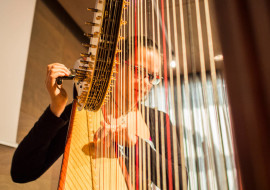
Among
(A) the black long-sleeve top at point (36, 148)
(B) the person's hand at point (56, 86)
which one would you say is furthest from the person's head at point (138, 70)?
(A) the black long-sleeve top at point (36, 148)

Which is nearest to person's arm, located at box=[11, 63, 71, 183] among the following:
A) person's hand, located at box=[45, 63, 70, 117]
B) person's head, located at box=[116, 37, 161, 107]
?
person's hand, located at box=[45, 63, 70, 117]

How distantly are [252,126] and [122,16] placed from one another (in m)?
0.48

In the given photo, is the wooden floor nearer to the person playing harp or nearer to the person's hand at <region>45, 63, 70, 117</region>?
the person playing harp

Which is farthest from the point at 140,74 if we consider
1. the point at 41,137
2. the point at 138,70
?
the point at 41,137

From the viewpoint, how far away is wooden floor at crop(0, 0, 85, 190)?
1.79 meters

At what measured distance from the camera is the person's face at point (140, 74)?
46cm

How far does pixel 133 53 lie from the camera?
1.94 ft

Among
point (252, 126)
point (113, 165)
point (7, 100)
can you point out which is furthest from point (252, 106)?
point (7, 100)

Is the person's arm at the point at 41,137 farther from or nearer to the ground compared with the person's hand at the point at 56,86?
nearer to the ground

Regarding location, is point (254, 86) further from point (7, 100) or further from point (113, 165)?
point (7, 100)

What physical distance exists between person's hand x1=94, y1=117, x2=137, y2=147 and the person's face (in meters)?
0.08

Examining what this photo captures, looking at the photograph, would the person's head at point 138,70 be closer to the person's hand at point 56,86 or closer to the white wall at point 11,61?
the person's hand at point 56,86

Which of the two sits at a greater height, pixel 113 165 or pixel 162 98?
pixel 162 98

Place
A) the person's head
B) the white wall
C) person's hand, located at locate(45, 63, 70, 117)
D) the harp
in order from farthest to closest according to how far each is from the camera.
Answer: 1. the white wall
2. person's hand, located at locate(45, 63, 70, 117)
3. the person's head
4. the harp
